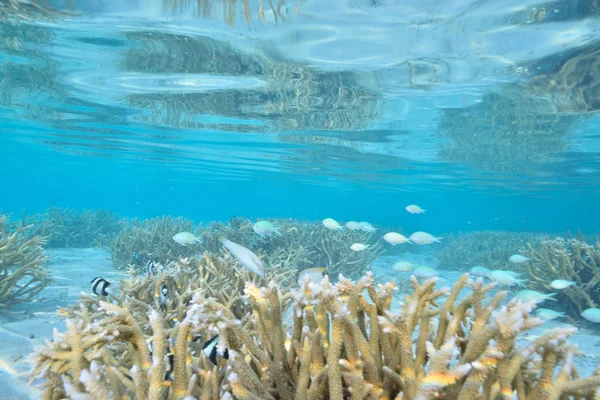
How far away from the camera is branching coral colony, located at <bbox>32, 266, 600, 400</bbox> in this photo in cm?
184

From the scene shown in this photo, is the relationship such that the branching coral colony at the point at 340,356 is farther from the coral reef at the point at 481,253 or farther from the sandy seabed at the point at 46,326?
the coral reef at the point at 481,253

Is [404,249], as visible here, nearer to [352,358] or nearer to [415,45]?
[415,45]

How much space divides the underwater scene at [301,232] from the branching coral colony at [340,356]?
0.01 metres

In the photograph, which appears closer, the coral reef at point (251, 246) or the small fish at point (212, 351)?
the small fish at point (212, 351)

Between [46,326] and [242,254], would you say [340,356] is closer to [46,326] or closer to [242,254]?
[242,254]

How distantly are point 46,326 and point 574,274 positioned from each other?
11.2 meters

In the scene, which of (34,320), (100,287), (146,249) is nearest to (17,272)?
(34,320)

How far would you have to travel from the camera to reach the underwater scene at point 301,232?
82.4 inches

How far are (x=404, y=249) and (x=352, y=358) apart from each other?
844 inches

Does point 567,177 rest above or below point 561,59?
below

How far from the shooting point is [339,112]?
15.7 meters

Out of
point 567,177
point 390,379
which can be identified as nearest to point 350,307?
point 390,379

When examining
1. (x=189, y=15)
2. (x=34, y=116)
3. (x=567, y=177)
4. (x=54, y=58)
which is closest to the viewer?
(x=189, y=15)

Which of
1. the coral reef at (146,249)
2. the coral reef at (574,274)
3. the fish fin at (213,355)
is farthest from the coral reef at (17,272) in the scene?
the coral reef at (574,274)
